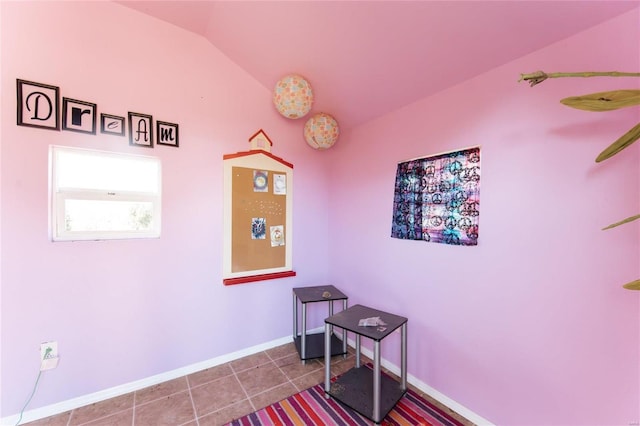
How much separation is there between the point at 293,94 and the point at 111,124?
1.37 meters

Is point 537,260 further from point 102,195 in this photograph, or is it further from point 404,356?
point 102,195

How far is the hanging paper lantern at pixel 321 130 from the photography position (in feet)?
8.39

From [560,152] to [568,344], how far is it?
1007 millimetres

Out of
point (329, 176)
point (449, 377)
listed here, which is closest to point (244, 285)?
point (329, 176)

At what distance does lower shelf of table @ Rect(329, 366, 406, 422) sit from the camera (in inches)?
69.5

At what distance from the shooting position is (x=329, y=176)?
3016mm

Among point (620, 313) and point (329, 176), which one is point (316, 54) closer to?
point (329, 176)

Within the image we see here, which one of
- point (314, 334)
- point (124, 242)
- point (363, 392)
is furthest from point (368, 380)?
point (124, 242)

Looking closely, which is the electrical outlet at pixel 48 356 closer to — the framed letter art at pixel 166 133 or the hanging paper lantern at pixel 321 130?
the framed letter art at pixel 166 133

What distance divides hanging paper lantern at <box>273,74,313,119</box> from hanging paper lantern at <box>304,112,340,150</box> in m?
0.26

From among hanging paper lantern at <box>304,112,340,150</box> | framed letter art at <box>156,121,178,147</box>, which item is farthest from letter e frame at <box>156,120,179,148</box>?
hanging paper lantern at <box>304,112,340,150</box>

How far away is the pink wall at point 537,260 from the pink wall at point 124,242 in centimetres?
152

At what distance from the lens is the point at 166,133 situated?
211cm

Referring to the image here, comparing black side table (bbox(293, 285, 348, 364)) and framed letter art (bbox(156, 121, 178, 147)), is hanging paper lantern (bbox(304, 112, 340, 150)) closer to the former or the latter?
framed letter art (bbox(156, 121, 178, 147))
